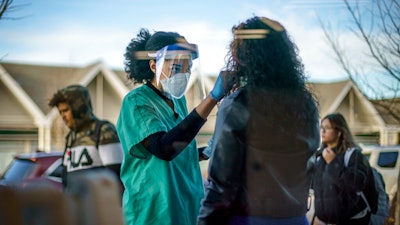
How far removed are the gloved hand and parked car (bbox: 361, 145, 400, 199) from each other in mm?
3342

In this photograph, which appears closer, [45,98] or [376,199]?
[45,98]

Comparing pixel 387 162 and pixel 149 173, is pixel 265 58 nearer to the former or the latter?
pixel 149 173

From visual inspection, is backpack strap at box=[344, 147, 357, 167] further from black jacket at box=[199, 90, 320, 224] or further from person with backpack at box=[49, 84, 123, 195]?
black jacket at box=[199, 90, 320, 224]

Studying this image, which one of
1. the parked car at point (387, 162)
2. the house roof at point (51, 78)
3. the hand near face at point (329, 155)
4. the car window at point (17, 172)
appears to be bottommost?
the parked car at point (387, 162)

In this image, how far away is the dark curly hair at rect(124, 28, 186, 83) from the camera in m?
2.57

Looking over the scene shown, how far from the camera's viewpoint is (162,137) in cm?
227

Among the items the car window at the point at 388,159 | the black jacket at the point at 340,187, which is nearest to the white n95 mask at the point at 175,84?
the black jacket at the point at 340,187

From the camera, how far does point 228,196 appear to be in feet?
6.69

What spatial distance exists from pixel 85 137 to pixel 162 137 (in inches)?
41.8

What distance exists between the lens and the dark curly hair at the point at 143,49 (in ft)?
8.42

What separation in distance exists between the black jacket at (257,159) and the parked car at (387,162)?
10.8 ft

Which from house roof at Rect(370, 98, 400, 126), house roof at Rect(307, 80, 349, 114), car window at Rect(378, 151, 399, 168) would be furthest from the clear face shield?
car window at Rect(378, 151, 399, 168)

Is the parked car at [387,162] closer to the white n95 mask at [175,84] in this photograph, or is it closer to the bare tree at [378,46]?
the bare tree at [378,46]

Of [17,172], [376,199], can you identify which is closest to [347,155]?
[376,199]
